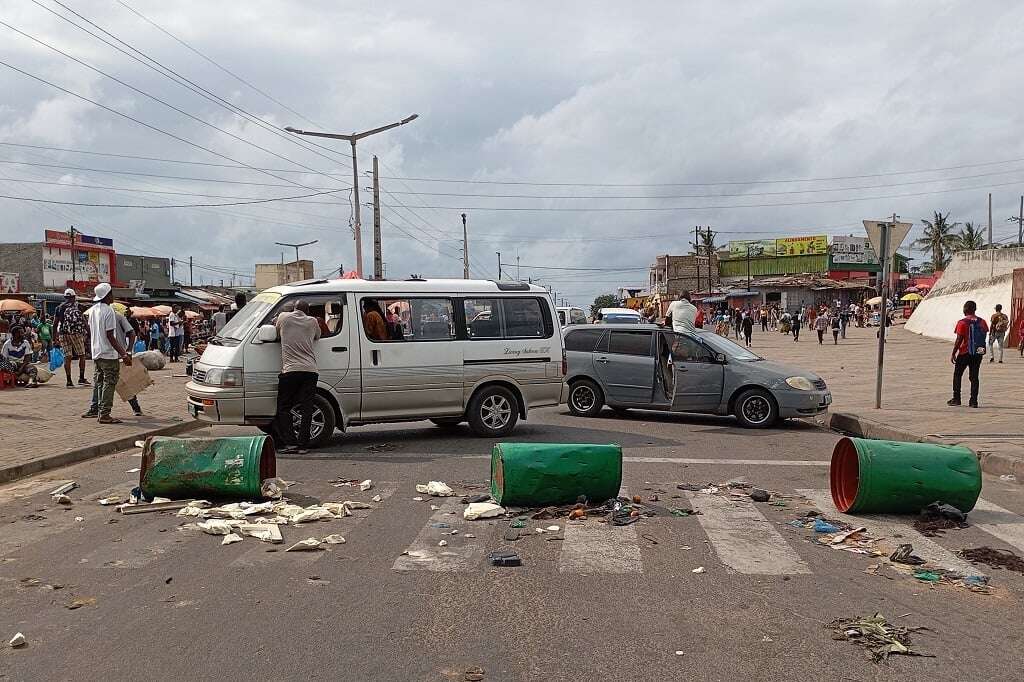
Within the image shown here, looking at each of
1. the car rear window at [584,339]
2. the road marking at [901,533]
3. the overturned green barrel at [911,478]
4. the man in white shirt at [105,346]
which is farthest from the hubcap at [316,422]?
the overturned green barrel at [911,478]

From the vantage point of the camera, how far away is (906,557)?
5871 mm

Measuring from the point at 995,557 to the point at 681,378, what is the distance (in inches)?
314

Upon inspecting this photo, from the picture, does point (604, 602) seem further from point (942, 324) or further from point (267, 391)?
point (942, 324)

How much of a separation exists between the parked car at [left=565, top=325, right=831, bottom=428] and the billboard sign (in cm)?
7999

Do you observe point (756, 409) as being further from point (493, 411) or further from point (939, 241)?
point (939, 241)

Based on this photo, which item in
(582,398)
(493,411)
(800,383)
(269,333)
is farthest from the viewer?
(582,398)

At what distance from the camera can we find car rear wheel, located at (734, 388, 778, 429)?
44.5 ft

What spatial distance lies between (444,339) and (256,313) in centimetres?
239

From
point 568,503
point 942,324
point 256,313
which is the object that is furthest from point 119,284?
point 568,503

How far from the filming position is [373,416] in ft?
36.5

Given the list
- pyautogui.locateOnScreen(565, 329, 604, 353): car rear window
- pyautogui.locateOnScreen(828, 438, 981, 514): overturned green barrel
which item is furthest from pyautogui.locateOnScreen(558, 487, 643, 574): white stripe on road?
pyautogui.locateOnScreen(565, 329, 604, 353): car rear window

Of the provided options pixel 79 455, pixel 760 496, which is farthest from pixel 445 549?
pixel 79 455

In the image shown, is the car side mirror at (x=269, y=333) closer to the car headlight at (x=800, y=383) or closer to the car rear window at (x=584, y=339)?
the car rear window at (x=584, y=339)

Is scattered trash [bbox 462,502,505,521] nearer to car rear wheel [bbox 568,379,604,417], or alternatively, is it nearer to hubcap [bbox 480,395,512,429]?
hubcap [bbox 480,395,512,429]
